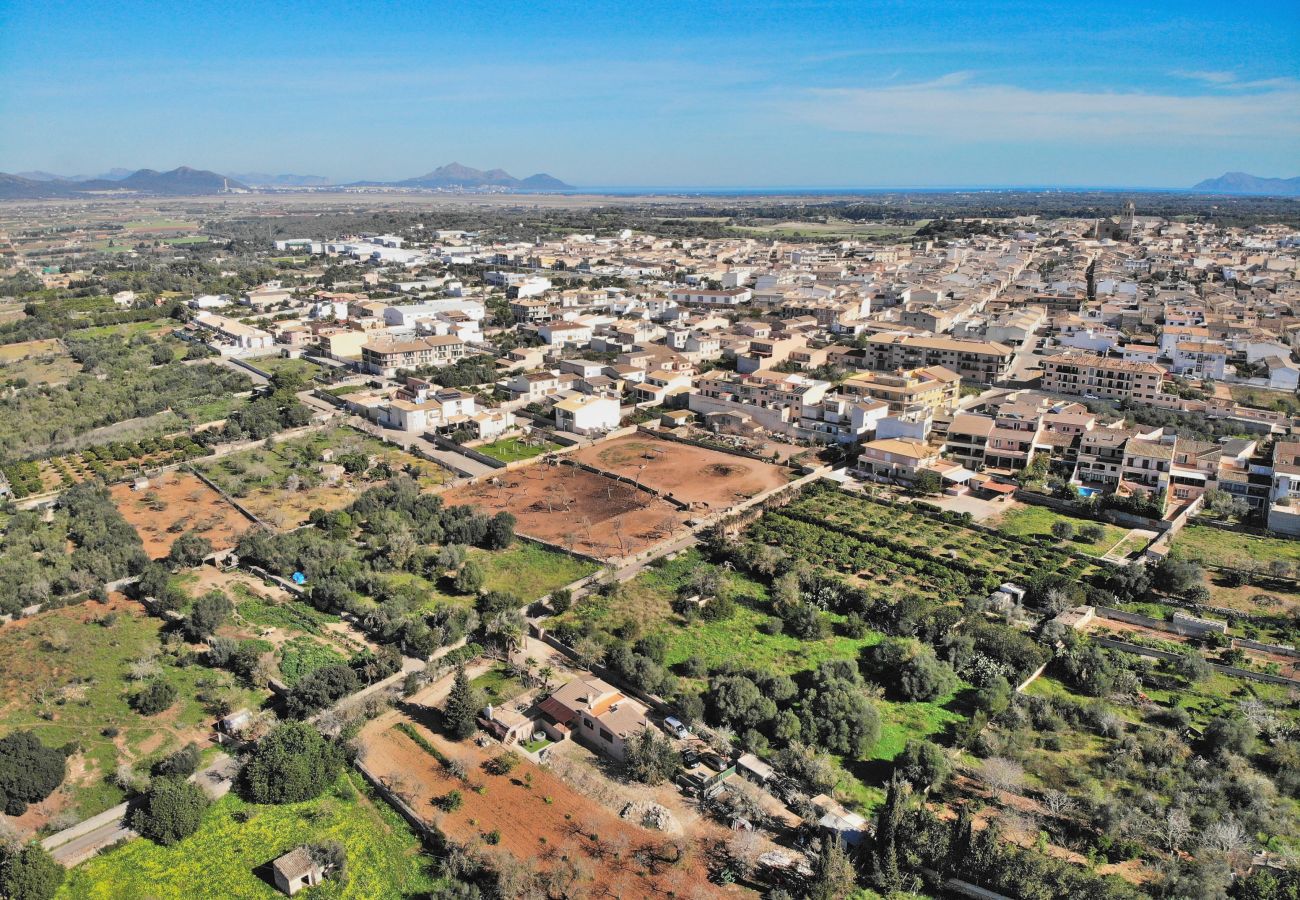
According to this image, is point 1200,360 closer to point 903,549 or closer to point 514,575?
point 903,549

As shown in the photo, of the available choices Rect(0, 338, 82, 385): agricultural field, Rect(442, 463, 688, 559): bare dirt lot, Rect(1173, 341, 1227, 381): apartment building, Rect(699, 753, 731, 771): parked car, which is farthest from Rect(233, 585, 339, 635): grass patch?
Rect(1173, 341, 1227, 381): apartment building

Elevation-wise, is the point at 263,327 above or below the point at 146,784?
above

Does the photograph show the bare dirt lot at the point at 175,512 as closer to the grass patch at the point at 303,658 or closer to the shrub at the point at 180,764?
the grass patch at the point at 303,658

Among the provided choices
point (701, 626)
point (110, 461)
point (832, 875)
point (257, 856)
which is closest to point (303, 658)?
point (257, 856)

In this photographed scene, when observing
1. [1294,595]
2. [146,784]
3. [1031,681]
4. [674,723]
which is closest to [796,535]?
[1031,681]

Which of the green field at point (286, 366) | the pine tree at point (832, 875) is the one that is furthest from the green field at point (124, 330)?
the pine tree at point (832, 875)

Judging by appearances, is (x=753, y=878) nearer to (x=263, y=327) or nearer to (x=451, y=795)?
(x=451, y=795)

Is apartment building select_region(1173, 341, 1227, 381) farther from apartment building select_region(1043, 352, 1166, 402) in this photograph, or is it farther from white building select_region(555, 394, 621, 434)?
white building select_region(555, 394, 621, 434)
